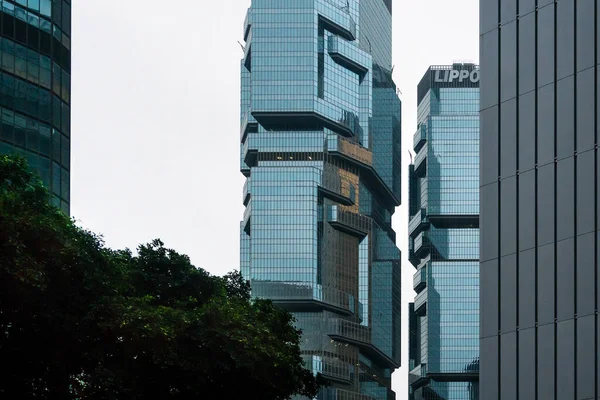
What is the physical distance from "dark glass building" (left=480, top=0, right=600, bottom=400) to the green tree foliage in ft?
35.7

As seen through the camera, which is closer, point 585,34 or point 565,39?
point 585,34

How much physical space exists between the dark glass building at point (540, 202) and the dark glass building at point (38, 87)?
93.0 ft

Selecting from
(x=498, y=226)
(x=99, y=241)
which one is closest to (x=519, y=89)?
(x=498, y=226)

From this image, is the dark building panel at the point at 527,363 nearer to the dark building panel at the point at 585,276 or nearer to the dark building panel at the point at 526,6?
the dark building panel at the point at 585,276

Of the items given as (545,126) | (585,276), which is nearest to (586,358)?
(585,276)

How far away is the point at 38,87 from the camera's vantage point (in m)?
79.9

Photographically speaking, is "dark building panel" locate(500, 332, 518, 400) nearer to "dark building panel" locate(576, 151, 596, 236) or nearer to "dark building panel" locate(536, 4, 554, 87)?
"dark building panel" locate(576, 151, 596, 236)

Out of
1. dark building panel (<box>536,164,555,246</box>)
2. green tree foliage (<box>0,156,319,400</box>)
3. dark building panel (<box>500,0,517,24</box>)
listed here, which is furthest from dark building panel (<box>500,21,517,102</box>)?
green tree foliage (<box>0,156,319,400</box>)

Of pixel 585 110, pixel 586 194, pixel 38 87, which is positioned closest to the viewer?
pixel 586 194

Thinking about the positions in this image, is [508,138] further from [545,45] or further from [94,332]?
[94,332]

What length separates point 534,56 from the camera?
58.8 m

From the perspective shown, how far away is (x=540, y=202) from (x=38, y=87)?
35520mm

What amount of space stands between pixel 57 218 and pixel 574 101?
22.3 m

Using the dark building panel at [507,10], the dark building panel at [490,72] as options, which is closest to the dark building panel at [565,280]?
the dark building panel at [490,72]
